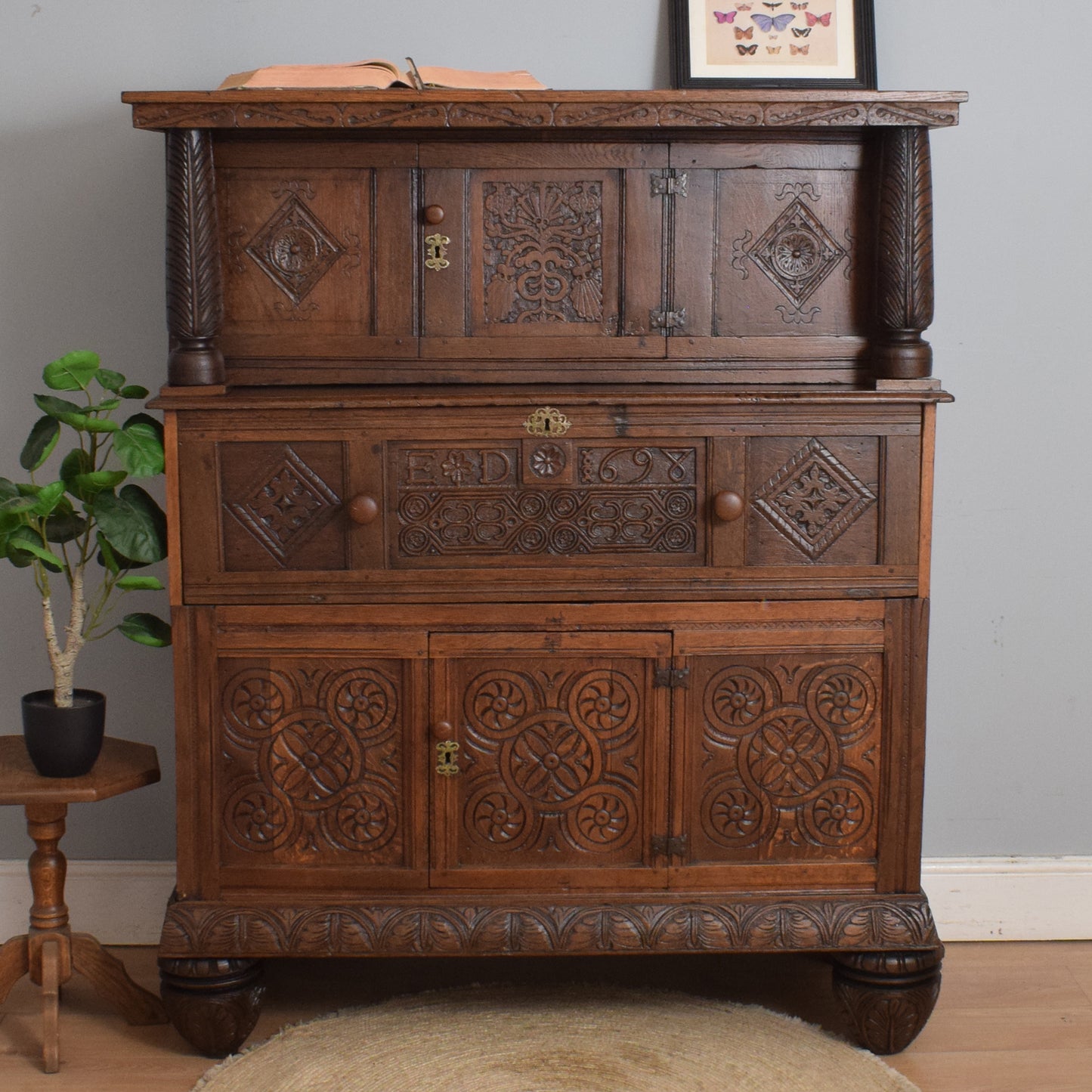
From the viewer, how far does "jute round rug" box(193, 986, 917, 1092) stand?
2.25 meters

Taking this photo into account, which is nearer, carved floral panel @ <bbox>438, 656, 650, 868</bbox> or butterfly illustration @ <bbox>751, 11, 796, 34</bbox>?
carved floral panel @ <bbox>438, 656, 650, 868</bbox>

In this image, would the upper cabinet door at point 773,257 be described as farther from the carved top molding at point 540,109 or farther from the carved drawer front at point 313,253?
the carved drawer front at point 313,253

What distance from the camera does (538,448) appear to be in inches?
87.4

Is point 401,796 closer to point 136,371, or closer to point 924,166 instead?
point 136,371

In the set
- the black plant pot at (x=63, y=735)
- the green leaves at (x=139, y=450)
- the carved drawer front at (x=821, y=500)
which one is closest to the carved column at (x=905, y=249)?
the carved drawer front at (x=821, y=500)

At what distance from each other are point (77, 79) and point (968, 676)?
87.0 inches

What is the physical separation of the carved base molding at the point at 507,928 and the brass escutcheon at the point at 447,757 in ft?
0.76

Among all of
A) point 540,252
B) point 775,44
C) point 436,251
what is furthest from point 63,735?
point 775,44

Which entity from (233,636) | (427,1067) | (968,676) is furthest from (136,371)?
(968,676)

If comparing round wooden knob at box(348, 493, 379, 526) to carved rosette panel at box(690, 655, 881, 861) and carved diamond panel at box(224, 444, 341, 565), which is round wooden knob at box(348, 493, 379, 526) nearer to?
carved diamond panel at box(224, 444, 341, 565)

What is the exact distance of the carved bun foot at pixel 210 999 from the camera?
2.31m

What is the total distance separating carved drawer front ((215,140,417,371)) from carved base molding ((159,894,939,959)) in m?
0.95

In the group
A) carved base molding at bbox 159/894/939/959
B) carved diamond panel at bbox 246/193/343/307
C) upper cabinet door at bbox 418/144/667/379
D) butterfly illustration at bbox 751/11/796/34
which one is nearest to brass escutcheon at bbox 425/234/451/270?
upper cabinet door at bbox 418/144/667/379

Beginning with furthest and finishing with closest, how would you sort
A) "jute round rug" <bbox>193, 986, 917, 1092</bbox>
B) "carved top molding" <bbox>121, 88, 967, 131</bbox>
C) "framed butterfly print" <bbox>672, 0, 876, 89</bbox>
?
1. "framed butterfly print" <bbox>672, 0, 876, 89</bbox>
2. "jute round rug" <bbox>193, 986, 917, 1092</bbox>
3. "carved top molding" <bbox>121, 88, 967, 131</bbox>
